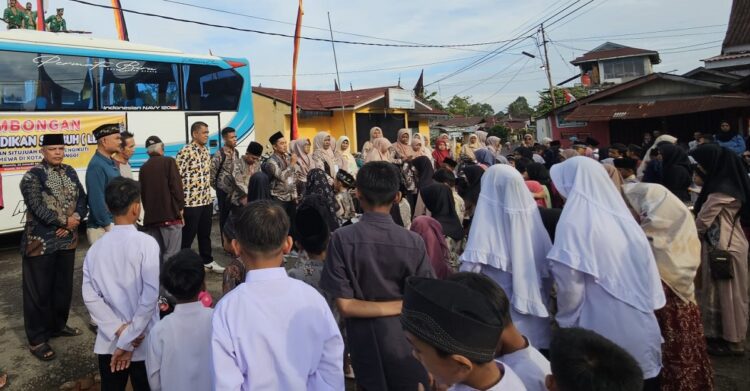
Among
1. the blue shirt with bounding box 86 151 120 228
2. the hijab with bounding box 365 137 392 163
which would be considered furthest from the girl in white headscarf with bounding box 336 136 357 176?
the blue shirt with bounding box 86 151 120 228

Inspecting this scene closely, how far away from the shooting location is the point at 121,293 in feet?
8.36

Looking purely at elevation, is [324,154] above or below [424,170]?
above

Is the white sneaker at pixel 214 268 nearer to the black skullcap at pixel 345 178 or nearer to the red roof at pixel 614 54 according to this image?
the black skullcap at pixel 345 178

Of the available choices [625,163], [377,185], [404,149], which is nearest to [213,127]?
[404,149]

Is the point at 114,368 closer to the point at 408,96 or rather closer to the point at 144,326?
the point at 144,326

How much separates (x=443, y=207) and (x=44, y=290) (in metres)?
3.43

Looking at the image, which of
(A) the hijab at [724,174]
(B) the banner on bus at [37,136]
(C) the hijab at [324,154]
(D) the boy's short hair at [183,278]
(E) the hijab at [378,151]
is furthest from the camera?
(E) the hijab at [378,151]

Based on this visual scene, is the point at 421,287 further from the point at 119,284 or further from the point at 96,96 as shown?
the point at 96,96

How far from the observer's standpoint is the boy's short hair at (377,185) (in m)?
2.29

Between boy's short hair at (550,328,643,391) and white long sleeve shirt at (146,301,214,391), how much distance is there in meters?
1.47

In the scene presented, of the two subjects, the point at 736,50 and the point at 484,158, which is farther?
the point at 736,50

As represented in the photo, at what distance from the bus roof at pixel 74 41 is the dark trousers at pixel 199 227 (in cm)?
464

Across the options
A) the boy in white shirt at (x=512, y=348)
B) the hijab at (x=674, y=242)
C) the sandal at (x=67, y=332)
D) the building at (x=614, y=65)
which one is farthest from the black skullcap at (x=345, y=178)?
the building at (x=614, y=65)

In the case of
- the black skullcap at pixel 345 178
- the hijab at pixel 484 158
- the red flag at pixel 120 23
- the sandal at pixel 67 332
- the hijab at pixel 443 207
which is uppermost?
the red flag at pixel 120 23
